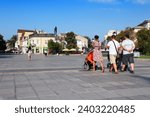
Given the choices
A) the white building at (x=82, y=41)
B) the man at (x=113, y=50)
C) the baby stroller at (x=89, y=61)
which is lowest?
the baby stroller at (x=89, y=61)

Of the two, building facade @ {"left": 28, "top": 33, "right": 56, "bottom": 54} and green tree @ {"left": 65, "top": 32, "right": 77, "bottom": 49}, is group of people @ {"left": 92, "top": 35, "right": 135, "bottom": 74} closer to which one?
green tree @ {"left": 65, "top": 32, "right": 77, "bottom": 49}

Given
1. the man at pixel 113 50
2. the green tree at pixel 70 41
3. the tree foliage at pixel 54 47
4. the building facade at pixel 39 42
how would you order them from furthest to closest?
the building facade at pixel 39 42, the green tree at pixel 70 41, the tree foliage at pixel 54 47, the man at pixel 113 50

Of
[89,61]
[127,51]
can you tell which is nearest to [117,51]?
[127,51]

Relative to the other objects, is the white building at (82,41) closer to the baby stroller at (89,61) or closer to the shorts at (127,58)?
the baby stroller at (89,61)

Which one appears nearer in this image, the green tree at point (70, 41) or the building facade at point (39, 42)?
the green tree at point (70, 41)

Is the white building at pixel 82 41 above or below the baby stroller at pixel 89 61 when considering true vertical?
above

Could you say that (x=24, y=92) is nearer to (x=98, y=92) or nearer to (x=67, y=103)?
(x=98, y=92)

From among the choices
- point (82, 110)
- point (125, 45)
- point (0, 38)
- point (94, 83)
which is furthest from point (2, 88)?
point (0, 38)

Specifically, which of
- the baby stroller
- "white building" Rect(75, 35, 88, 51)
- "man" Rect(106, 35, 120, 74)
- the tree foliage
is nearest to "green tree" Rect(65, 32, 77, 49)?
the tree foliage

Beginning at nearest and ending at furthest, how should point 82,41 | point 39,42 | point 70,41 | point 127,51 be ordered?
point 127,51
point 70,41
point 39,42
point 82,41

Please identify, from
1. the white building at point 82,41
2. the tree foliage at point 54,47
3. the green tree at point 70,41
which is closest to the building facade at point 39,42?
the green tree at point 70,41

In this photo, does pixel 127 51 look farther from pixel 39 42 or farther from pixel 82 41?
pixel 82 41

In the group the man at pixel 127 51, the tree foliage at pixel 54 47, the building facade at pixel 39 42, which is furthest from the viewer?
the building facade at pixel 39 42

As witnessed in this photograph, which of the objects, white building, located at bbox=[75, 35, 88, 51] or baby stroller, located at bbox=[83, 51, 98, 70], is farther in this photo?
white building, located at bbox=[75, 35, 88, 51]
